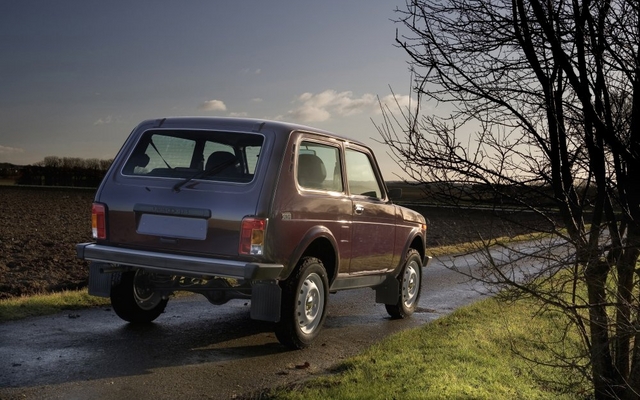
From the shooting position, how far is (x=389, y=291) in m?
9.19

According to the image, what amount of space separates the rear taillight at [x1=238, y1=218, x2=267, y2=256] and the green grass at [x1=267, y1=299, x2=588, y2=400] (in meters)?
1.26

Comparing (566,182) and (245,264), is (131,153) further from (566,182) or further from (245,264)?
(566,182)

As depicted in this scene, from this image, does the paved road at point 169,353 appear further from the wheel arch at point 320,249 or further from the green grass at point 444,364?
the wheel arch at point 320,249

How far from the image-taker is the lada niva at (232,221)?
6.47 m

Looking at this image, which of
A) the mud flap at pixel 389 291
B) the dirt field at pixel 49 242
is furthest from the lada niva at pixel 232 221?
the dirt field at pixel 49 242

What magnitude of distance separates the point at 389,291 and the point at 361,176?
1.63 meters

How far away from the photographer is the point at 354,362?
21.3ft

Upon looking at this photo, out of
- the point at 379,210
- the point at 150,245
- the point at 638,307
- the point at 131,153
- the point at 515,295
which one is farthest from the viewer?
the point at 379,210

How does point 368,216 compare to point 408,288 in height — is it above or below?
above

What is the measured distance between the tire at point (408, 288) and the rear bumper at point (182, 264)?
3078 mm

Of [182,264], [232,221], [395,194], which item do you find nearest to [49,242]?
[395,194]

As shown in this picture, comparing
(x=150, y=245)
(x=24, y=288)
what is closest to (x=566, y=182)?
(x=150, y=245)

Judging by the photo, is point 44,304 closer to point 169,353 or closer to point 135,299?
point 135,299

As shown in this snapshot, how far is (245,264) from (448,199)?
1.87 metres
